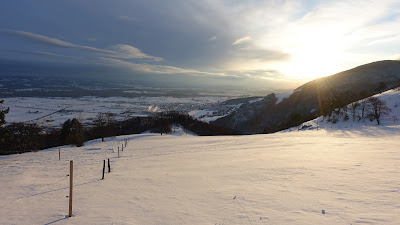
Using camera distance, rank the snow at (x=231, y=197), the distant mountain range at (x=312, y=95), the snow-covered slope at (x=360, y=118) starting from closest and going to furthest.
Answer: the snow at (x=231, y=197) < the snow-covered slope at (x=360, y=118) < the distant mountain range at (x=312, y=95)

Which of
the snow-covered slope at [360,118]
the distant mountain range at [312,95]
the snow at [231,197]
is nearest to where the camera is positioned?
the snow at [231,197]

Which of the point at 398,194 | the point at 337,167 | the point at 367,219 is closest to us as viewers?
the point at 367,219

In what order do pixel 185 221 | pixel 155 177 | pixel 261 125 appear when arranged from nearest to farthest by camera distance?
pixel 185 221 → pixel 155 177 → pixel 261 125

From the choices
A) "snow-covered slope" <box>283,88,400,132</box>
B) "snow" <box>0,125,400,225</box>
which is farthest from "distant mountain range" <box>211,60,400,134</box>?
"snow" <box>0,125,400,225</box>

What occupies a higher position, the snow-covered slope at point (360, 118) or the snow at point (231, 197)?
the snow-covered slope at point (360, 118)

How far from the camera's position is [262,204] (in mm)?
6055

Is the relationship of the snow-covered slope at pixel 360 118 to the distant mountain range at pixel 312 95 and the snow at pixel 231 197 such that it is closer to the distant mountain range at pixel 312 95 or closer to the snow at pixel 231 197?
the snow at pixel 231 197

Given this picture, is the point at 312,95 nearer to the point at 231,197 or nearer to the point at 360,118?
the point at 360,118

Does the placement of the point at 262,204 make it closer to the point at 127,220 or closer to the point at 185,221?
the point at 185,221

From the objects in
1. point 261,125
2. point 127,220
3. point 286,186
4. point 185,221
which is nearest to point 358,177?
point 286,186

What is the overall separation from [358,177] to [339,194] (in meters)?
2.16

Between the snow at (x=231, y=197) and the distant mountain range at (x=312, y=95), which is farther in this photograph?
the distant mountain range at (x=312, y=95)

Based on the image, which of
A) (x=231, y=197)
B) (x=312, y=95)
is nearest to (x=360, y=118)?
(x=231, y=197)

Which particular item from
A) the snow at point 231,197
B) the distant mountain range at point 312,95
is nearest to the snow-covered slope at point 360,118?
the snow at point 231,197
